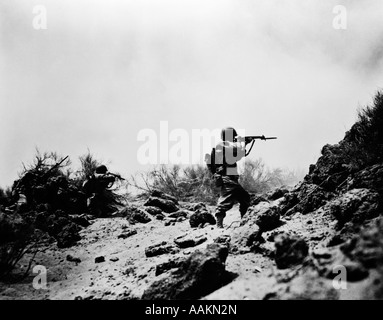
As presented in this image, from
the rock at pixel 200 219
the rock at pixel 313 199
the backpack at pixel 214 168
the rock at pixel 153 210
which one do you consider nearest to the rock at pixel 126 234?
the rock at pixel 153 210

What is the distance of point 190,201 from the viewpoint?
10.0 metres

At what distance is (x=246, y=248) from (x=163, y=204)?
455 centimetres

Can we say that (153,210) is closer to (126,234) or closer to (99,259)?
(126,234)

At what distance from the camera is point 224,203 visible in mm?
5223

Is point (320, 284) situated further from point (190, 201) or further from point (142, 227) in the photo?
point (190, 201)

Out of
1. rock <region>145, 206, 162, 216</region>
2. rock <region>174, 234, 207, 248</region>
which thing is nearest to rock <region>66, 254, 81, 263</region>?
rock <region>174, 234, 207, 248</region>

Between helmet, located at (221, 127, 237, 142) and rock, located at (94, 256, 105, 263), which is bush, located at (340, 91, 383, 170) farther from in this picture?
rock, located at (94, 256, 105, 263)

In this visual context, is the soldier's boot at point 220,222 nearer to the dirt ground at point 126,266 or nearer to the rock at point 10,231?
the dirt ground at point 126,266

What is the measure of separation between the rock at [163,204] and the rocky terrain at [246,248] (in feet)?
2.27

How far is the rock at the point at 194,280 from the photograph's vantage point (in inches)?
103

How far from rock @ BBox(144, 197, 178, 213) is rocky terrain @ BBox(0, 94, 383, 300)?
27.3 inches

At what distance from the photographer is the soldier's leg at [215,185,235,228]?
204 inches
